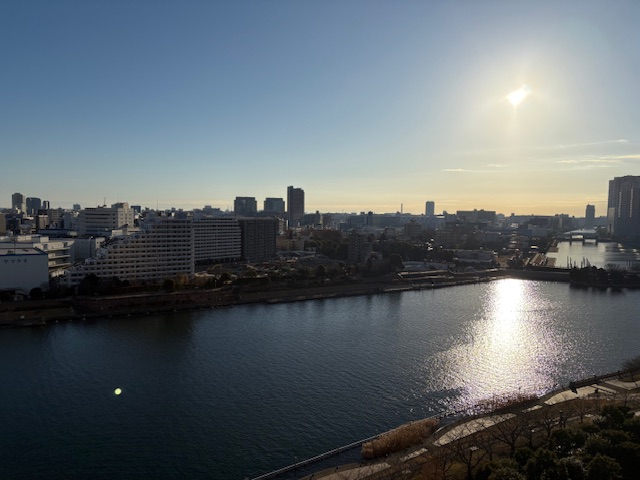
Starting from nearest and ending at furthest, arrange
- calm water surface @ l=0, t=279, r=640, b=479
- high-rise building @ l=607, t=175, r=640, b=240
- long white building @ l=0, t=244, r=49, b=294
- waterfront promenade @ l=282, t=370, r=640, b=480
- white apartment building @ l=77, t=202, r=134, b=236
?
waterfront promenade @ l=282, t=370, r=640, b=480 → calm water surface @ l=0, t=279, r=640, b=479 → long white building @ l=0, t=244, r=49, b=294 → white apartment building @ l=77, t=202, r=134, b=236 → high-rise building @ l=607, t=175, r=640, b=240

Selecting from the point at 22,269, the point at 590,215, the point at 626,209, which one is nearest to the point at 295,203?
the point at 626,209

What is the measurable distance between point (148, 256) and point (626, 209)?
41.8 meters

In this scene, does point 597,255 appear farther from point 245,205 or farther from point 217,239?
point 245,205

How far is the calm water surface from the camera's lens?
4.73 meters

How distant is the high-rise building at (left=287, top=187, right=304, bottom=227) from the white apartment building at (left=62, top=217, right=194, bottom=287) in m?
33.3

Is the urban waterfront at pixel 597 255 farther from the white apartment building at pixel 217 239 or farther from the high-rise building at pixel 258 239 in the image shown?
the white apartment building at pixel 217 239

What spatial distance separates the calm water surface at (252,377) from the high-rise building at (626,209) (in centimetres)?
3392

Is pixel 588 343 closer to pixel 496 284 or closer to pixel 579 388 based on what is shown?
pixel 579 388

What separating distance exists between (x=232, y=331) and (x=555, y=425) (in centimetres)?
608

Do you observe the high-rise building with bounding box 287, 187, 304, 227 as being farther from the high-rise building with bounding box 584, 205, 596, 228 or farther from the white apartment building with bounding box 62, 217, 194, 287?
the high-rise building with bounding box 584, 205, 596, 228

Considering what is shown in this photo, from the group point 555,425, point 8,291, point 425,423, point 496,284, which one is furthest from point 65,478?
point 496,284

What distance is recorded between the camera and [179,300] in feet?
37.9

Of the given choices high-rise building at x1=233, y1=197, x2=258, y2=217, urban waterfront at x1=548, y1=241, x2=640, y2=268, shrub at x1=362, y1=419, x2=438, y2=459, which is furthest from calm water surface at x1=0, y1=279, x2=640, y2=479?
high-rise building at x1=233, y1=197, x2=258, y2=217

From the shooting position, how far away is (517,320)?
35.6 feet
